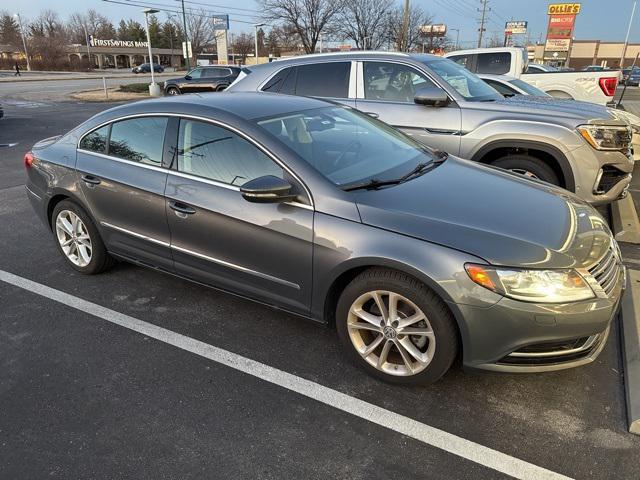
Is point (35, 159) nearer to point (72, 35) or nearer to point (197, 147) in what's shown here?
point (197, 147)

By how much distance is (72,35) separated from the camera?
105 m

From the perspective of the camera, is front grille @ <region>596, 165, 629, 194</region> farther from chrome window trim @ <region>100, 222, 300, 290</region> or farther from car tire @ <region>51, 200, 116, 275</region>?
Result: car tire @ <region>51, 200, 116, 275</region>

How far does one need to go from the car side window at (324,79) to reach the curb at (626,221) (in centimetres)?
339

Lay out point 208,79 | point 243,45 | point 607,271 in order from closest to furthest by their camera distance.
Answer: point 607,271 → point 208,79 → point 243,45

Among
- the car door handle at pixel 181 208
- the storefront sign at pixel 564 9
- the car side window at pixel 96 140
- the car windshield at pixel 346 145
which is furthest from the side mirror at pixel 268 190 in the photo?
the storefront sign at pixel 564 9

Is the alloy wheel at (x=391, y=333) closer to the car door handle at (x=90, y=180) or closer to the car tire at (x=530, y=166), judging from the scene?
the car door handle at (x=90, y=180)

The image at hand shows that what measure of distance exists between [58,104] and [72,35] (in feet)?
328

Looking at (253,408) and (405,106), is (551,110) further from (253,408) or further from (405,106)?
(253,408)

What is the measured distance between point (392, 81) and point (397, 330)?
3.82 metres

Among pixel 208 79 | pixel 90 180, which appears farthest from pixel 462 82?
pixel 208 79

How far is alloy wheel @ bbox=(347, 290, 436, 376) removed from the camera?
2.68m

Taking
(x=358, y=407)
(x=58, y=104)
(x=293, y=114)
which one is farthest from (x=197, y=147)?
(x=58, y=104)

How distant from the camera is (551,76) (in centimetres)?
1230

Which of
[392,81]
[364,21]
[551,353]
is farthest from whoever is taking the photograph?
[364,21]
